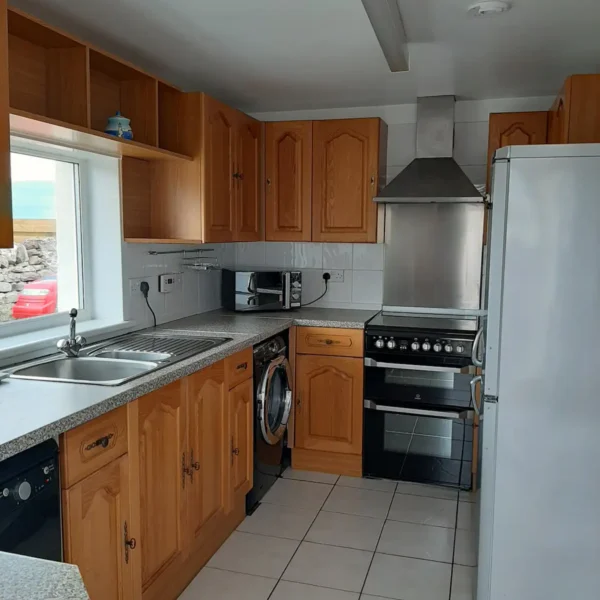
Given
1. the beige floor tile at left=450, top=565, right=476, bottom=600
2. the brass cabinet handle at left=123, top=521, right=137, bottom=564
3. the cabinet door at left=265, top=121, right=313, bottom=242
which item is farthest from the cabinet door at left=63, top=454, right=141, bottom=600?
the cabinet door at left=265, top=121, right=313, bottom=242

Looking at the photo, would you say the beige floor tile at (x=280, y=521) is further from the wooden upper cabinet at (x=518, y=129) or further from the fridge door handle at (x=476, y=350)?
the wooden upper cabinet at (x=518, y=129)

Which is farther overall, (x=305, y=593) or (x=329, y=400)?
(x=329, y=400)

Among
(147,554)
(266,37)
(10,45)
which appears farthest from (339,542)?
(10,45)

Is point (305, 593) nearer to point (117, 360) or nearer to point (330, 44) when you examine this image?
point (117, 360)

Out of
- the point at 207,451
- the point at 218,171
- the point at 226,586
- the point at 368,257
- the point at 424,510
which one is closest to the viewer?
the point at 226,586

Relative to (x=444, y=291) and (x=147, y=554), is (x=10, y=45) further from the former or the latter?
(x=444, y=291)

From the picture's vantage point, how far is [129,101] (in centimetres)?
279

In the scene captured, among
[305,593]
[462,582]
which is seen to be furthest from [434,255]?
[305,593]

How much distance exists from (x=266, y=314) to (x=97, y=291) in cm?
110

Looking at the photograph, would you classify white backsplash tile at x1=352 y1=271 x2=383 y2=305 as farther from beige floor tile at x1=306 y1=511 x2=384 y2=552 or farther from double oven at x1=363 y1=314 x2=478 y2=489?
beige floor tile at x1=306 y1=511 x2=384 y2=552

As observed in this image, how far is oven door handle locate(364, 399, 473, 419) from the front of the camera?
3.29 metres

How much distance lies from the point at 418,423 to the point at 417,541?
804mm

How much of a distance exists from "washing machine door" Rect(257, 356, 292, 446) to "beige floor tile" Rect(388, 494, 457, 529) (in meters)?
0.72

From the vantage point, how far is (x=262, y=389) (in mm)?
3053
